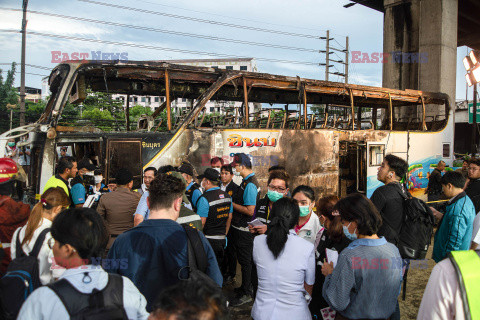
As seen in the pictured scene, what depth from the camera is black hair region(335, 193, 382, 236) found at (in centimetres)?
251

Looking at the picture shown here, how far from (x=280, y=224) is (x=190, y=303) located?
5.00ft

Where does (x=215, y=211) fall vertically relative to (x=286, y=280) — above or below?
above

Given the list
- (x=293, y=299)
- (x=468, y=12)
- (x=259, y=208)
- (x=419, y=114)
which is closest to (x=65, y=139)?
(x=259, y=208)

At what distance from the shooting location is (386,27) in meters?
18.6

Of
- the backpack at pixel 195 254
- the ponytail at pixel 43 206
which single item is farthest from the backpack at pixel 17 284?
the backpack at pixel 195 254

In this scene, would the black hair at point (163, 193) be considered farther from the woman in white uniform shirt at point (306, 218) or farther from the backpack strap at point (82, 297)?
the woman in white uniform shirt at point (306, 218)

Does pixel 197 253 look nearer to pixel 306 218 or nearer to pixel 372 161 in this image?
pixel 306 218

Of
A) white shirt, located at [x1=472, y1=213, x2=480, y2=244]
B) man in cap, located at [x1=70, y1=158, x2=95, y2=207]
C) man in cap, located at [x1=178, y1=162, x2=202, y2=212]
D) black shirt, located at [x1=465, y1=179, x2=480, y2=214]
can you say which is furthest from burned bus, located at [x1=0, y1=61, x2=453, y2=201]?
white shirt, located at [x1=472, y1=213, x2=480, y2=244]

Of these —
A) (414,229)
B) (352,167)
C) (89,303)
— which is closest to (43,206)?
(89,303)

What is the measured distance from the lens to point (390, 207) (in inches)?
148

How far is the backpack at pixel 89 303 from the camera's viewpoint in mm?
1547

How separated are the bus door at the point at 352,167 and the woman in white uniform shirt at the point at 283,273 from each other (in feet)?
24.6

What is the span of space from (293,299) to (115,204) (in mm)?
2567

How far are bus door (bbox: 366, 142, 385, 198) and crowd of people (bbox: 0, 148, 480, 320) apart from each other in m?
5.51
